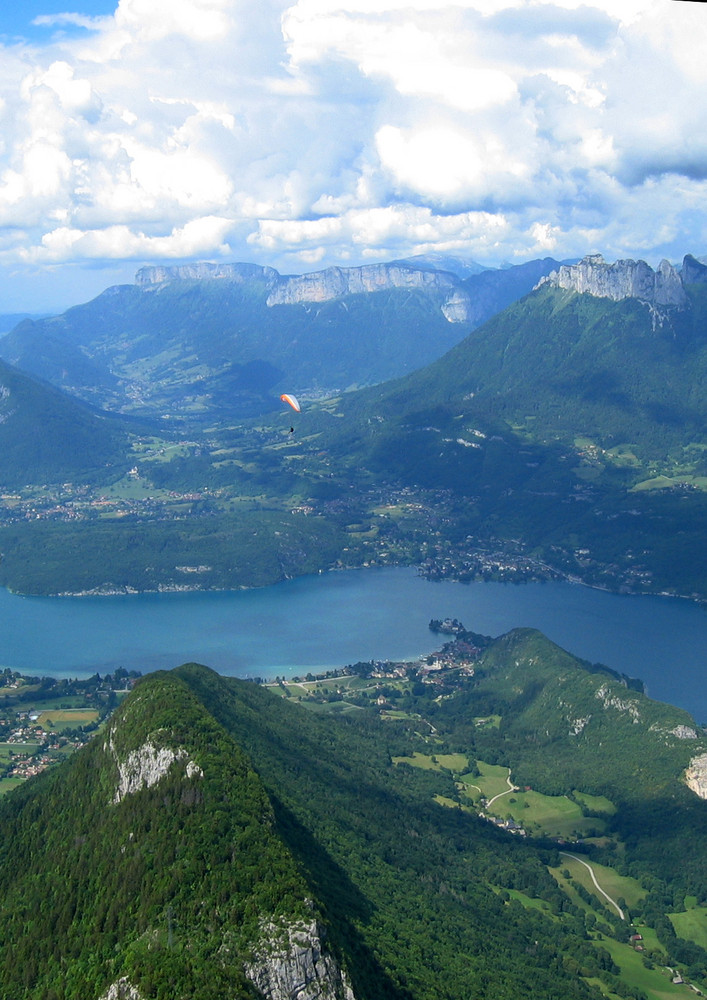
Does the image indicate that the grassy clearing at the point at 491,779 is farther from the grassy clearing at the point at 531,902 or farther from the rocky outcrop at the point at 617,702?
the grassy clearing at the point at 531,902

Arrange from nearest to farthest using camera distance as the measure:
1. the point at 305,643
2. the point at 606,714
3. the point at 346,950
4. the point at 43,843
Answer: the point at 346,950, the point at 43,843, the point at 606,714, the point at 305,643

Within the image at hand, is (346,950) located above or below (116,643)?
above

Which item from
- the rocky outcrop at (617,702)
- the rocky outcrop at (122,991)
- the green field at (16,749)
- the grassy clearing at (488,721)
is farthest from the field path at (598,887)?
the green field at (16,749)

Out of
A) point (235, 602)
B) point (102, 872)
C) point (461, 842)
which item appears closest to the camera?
point (102, 872)

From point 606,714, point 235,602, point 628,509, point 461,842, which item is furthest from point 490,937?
point 628,509

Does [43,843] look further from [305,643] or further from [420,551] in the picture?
[420,551]

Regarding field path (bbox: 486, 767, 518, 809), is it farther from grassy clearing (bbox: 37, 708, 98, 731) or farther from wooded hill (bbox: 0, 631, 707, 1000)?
grassy clearing (bbox: 37, 708, 98, 731)

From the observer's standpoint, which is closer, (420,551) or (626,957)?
(626,957)

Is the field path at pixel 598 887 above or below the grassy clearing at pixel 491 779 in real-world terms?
below
